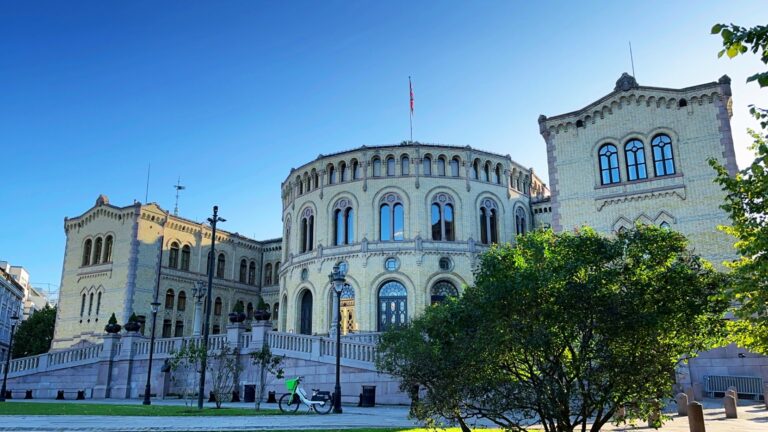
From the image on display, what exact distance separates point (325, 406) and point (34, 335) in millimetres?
58707

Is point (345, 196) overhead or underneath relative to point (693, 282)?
overhead

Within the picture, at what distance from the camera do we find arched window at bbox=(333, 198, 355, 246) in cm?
4353

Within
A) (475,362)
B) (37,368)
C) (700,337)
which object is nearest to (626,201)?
(700,337)

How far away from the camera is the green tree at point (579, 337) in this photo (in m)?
10.8

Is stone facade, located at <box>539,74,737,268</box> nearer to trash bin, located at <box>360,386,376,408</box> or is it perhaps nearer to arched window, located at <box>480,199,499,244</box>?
arched window, located at <box>480,199,499,244</box>

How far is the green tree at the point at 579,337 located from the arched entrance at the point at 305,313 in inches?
1291

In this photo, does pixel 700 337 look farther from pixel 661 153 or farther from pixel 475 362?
pixel 661 153

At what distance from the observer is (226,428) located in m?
13.7

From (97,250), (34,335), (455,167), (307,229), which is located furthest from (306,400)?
(34,335)

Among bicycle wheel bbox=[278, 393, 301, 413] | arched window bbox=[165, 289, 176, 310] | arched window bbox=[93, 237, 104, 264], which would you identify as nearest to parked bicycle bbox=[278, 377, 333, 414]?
bicycle wheel bbox=[278, 393, 301, 413]

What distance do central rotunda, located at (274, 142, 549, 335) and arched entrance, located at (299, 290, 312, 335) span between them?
75mm

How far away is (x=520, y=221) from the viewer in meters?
45.9

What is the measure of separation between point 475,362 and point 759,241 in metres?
5.32

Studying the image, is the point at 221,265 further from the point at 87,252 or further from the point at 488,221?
the point at 488,221
